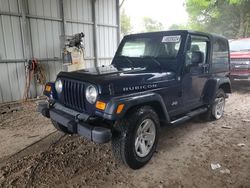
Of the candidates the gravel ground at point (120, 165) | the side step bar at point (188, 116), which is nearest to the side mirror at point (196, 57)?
the side step bar at point (188, 116)

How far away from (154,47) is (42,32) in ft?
15.4

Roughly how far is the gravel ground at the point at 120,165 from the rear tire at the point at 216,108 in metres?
0.17

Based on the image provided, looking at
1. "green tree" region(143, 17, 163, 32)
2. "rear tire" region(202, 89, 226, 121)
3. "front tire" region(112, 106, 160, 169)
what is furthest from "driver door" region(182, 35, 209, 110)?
"green tree" region(143, 17, 163, 32)

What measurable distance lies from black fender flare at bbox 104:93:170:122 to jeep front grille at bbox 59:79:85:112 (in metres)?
0.48

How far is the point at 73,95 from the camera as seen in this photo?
8.99 feet

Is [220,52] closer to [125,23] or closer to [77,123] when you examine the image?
[77,123]

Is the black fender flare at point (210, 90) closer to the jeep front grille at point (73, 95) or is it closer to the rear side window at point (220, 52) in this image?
the rear side window at point (220, 52)

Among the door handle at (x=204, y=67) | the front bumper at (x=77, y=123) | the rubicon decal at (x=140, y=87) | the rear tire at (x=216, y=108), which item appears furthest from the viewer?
the rear tire at (x=216, y=108)

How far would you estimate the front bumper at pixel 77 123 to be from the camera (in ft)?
7.34

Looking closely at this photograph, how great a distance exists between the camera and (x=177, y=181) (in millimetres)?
2477

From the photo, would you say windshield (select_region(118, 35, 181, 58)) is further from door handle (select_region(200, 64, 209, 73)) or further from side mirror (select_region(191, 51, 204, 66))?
door handle (select_region(200, 64, 209, 73))

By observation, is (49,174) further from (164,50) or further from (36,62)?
(36,62)

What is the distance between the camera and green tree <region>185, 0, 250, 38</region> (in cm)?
1568

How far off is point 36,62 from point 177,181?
5650 millimetres
